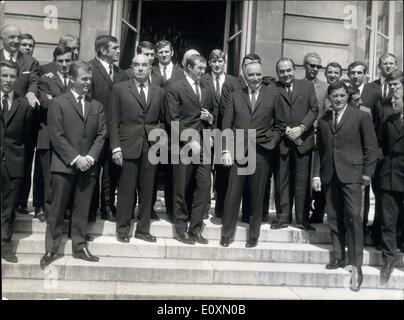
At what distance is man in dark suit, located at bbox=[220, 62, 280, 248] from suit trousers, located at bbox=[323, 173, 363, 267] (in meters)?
0.82

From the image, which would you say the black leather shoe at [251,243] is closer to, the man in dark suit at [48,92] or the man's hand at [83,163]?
the man's hand at [83,163]

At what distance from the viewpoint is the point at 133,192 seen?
558cm

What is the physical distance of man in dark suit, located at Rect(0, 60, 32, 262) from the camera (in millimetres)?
5051

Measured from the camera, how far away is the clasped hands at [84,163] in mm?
5070

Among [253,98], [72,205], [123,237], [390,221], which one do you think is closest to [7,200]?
[72,205]

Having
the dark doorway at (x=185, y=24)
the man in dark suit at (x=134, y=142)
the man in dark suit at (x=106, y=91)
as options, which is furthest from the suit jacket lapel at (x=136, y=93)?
the dark doorway at (x=185, y=24)

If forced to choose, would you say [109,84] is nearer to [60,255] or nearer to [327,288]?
[60,255]

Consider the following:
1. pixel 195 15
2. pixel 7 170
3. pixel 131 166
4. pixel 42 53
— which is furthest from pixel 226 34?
pixel 7 170

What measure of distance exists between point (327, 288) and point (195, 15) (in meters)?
6.49

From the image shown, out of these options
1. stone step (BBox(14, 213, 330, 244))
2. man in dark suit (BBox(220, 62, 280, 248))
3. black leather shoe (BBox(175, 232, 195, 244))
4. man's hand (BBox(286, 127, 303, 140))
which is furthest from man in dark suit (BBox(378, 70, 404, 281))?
black leather shoe (BBox(175, 232, 195, 244))

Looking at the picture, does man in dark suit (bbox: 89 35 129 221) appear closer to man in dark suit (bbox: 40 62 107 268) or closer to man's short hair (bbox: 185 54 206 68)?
man in dark suit (bbox: 40 62 107 268)

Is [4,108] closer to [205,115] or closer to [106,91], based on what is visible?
[106,91]

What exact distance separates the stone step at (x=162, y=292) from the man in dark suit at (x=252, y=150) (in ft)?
2.51

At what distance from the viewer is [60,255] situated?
17.3ft
